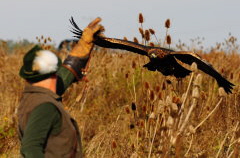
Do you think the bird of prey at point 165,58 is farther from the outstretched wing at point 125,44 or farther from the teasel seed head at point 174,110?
the teasel seed head at point 174,110

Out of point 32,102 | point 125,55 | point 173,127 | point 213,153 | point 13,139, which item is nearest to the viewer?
point 32,102

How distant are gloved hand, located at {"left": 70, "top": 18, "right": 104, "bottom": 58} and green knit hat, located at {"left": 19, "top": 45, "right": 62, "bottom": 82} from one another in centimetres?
51

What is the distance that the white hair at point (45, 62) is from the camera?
2082 mm

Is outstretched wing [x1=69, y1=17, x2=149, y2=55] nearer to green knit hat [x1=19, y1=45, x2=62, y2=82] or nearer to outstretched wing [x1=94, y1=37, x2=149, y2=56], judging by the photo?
outstretched wing [x1=94, y1=37, x2=149, y2=56]

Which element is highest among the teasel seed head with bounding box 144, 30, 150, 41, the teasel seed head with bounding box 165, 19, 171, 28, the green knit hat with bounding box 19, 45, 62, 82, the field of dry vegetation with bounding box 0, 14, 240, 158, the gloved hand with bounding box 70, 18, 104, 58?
the teasel seed head with bounding box 165, 19, 171, 28

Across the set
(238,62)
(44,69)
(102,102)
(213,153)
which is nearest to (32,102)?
(44,69)

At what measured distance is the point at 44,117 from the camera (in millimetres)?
1975

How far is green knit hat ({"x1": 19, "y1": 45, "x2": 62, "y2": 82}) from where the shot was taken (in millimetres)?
2088

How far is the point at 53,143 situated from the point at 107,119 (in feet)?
12.0

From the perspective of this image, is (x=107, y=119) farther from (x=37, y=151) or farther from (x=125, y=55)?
(x=37, y=151)

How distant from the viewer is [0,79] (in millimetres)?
6711

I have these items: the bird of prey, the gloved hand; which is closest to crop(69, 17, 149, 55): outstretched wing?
the bird of prey

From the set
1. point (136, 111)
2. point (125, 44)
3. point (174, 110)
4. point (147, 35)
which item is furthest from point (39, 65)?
point (125, 44)

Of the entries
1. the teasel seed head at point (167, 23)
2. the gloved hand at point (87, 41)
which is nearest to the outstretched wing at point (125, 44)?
the teasel seed head at point (167, 23)
